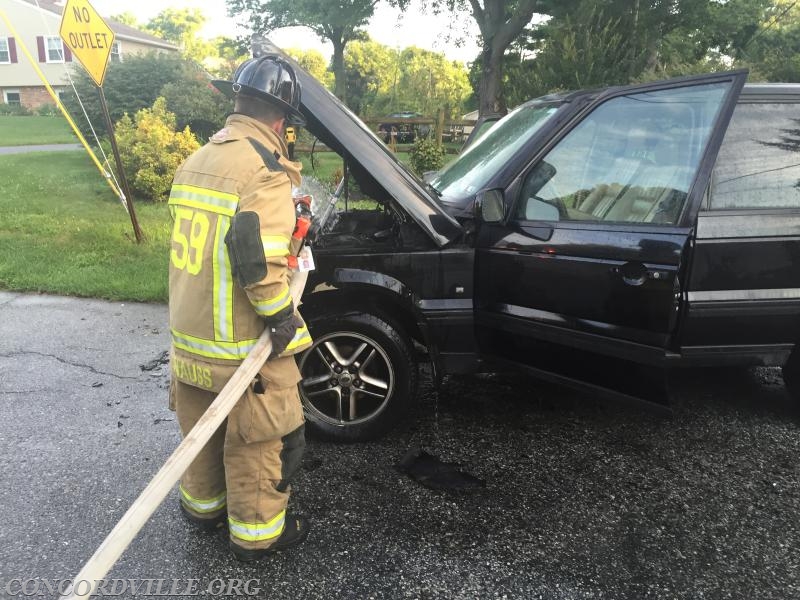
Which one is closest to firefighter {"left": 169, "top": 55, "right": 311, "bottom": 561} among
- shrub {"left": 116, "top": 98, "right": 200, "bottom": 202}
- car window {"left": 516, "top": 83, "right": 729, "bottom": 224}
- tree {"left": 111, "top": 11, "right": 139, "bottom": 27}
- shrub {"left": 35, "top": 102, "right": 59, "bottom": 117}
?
car window {"left": 516, "top": 83, "right": 729, "bottom": 224}

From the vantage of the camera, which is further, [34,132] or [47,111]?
[47,111]

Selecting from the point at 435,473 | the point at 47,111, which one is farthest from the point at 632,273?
the point at 47,111

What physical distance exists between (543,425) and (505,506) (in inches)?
33.0

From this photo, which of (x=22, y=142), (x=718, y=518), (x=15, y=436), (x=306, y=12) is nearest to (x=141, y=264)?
(x=15, y=436)

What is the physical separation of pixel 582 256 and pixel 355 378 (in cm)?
136

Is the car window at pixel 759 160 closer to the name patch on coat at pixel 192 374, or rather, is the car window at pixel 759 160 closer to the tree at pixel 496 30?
the name patch on coat at pixel 192 374

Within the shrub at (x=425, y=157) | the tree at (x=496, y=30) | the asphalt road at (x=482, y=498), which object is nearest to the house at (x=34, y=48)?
the tree at (x=496, y=30)

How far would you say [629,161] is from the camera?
295cm

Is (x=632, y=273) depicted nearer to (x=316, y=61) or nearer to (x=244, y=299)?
(x=244, y=299)

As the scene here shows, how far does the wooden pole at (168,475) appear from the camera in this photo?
1.55 metres

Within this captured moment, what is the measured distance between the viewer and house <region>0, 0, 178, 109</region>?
3603cm

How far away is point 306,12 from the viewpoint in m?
24.0

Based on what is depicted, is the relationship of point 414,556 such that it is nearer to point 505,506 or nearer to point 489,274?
point 505,506

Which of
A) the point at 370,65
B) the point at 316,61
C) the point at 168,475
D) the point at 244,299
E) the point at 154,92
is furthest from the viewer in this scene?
the point at 370,65
